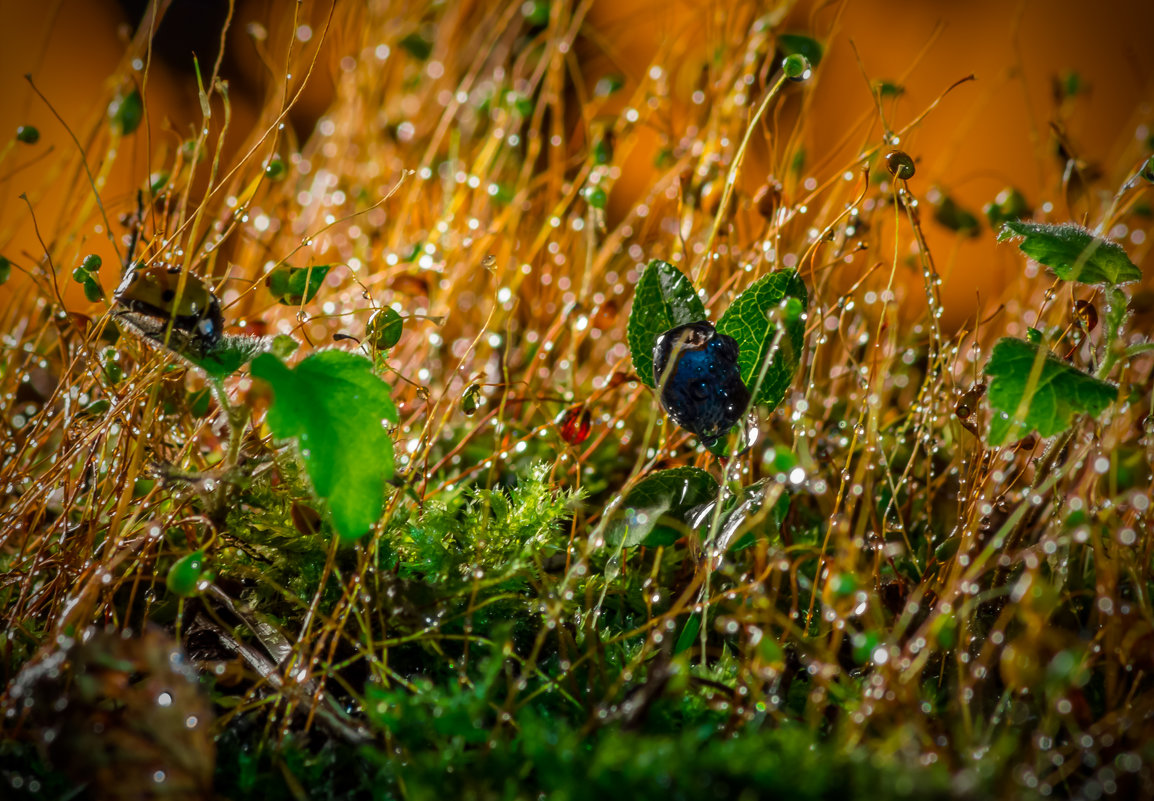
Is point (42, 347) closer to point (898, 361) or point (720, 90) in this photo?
point (720, 90)

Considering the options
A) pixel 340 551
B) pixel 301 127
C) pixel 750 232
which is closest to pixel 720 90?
pixel 750 232

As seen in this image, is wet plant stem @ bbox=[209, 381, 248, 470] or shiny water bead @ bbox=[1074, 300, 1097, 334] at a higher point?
shiny water bead @ bbox=[1074, 300, 1097, 334]

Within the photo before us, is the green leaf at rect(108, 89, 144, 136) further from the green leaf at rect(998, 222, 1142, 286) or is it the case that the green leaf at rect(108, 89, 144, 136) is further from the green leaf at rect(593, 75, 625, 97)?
the green leaf at rect(998, 222, 1142, 286)

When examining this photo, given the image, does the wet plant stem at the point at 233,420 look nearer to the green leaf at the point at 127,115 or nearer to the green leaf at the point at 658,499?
the green leaf at the point at 658,499

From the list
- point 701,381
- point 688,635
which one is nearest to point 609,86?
point 701,381

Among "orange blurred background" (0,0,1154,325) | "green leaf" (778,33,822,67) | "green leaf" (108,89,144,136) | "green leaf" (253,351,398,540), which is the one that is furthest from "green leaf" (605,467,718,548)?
"orange blurred background" (0,0,1154,325)

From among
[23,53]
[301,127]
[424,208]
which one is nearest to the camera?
[424,208]

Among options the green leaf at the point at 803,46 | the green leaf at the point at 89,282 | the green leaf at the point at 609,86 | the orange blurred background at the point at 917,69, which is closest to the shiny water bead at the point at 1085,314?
the green leaf at the point at 803,46
